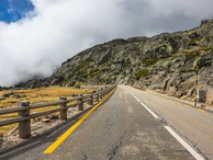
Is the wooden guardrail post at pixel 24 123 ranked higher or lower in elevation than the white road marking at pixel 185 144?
higher

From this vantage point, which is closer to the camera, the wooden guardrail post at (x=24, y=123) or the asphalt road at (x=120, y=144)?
the asphalt road at (x=120, y=144)

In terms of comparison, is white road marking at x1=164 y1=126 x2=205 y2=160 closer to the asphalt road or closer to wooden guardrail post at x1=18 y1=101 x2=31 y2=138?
the asphalt road

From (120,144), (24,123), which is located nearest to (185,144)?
(120,144)

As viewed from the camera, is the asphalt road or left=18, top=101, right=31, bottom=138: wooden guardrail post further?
left=18, top=101, right=31, bottom=138: wooden guardrail post

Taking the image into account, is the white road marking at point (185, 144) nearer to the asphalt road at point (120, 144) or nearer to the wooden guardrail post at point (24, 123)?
the asphalt road at point (120, 144)

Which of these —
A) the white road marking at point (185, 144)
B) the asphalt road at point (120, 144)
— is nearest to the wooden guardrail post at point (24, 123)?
the asphalt road at point (120, 144)

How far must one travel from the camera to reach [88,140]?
7238 mm

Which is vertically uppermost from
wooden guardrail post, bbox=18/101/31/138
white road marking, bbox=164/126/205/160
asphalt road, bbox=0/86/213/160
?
wooden guardrail post, bbox=18/101/31/138

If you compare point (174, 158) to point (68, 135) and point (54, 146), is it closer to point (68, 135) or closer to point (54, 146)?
point (54, 146)

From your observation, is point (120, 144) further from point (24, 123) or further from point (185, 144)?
point (24, 123)

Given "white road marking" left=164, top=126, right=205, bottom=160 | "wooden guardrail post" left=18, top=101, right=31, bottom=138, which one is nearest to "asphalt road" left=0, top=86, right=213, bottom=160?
"white road marking" left=164, top=126, right=205, bottom=160

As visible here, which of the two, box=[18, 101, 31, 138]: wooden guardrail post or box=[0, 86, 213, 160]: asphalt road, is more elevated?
box=[18, 101, 31, 138]: wooden guardrail post

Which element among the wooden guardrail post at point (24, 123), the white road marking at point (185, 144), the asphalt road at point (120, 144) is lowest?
the white road marking at point (185, 144)

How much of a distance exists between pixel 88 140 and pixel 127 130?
1.96 m
